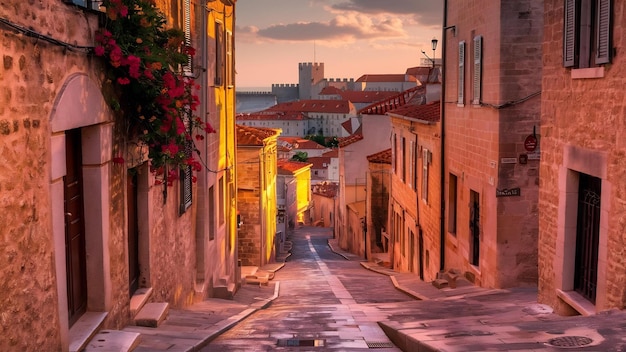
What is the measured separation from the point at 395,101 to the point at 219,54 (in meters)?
16.6

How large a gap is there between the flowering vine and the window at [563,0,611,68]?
4.63m

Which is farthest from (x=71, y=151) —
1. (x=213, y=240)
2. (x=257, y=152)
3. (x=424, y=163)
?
(x=257, y=152)

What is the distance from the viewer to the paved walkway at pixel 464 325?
662 cm

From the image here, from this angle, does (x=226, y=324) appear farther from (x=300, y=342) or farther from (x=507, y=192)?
(x=507, y=192)

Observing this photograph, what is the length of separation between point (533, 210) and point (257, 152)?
44.2 feet

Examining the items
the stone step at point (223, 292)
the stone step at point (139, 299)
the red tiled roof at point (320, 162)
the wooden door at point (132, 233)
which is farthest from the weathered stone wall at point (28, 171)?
the red tiled roof at point (320, 162)

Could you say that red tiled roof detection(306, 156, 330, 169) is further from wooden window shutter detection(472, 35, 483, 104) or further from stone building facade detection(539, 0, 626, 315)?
stone building facade detection(539, 0, 626, 315)

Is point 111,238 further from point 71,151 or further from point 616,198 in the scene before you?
point 616,198

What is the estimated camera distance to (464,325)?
889cm

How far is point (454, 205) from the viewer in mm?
16578

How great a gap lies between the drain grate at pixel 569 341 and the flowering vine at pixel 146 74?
4.40m

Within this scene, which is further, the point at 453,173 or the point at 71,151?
the point at 453,173

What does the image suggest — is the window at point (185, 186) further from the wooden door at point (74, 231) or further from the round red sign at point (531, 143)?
the round red sign at point (531, 143)

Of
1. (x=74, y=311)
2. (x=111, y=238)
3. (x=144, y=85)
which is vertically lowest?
(x=74, y=311)
